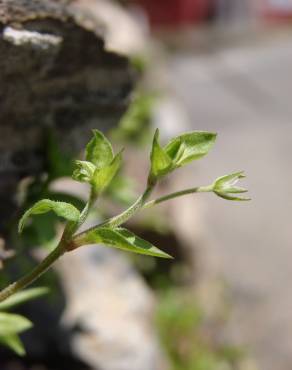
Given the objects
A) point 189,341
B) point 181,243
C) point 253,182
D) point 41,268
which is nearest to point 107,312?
point 189,341

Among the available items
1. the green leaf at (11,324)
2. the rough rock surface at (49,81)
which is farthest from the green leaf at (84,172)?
the green leaf at (11,324)

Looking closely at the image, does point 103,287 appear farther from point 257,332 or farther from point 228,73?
point 228,73

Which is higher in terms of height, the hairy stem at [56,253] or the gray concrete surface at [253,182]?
the hairy stem at [56,253]

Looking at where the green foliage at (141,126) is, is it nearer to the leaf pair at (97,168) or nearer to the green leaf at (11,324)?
the green leaf at (11,324)

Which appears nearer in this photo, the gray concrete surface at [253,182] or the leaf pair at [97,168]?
the leaf pair at [97,168]

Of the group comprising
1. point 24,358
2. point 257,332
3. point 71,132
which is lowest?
point 257,332

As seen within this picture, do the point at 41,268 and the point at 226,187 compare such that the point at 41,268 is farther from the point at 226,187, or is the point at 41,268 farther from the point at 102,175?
the point at 226,187

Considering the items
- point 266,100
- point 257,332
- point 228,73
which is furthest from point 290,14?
point 257,332
